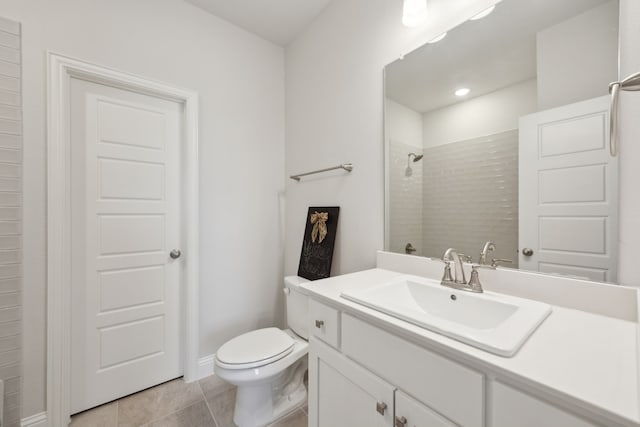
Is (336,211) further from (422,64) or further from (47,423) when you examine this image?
(47,423)

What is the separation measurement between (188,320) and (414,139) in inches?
72.7

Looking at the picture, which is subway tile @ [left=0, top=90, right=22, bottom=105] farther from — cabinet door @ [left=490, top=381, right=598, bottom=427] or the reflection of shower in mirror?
cabinet door @ [left=490, top=381, right=598, bottom=427]

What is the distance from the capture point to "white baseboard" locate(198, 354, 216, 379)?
185cm

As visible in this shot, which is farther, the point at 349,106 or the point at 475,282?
the point at 349,106

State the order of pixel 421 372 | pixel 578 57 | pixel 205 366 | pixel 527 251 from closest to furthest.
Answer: pixel 421 372 < pixel 578 57 < pixel 527 251 < pixel 205 366

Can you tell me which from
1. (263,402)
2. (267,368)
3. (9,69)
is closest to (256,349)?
(267,368)

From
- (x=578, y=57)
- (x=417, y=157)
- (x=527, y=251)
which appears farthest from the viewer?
(x=417, y=157)

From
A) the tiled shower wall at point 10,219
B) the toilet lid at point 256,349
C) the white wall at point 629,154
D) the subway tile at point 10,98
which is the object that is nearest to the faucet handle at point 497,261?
the white wall at point 629,154

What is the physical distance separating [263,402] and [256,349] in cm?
30

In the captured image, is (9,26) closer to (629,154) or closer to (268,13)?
(268,13)

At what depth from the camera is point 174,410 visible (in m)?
1.54

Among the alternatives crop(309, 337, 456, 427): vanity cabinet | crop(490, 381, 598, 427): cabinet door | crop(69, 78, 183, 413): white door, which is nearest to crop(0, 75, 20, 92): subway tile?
crop(69, 78, 183, 413): white door

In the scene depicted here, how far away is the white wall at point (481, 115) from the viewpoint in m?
0.97

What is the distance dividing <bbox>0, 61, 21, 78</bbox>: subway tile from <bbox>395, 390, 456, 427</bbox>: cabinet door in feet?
7.24
